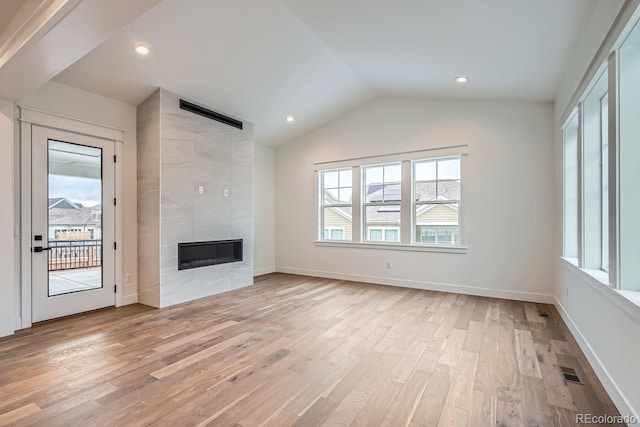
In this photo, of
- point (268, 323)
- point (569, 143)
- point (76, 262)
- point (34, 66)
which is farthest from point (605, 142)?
point (76, 262)

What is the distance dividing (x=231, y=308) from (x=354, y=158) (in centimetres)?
355

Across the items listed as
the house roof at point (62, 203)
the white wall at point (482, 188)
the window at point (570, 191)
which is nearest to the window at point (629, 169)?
the window at point (570, 191)

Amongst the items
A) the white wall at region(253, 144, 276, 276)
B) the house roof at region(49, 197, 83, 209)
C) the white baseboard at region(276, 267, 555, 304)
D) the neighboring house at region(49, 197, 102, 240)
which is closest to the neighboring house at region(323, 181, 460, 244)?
the white baseboard at region(276, 267, 555, 304)

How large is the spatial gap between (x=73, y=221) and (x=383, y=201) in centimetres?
472

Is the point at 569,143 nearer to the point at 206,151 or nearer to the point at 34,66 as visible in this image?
the point at 206,151

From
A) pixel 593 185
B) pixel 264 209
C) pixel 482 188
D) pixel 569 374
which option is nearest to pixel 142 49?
pixel 264 209

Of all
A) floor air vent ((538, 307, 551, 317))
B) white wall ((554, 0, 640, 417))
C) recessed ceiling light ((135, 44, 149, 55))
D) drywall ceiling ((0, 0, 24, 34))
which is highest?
recessed ceiling light ((135, 44, 149, 55))

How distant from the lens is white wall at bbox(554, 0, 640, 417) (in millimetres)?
1874

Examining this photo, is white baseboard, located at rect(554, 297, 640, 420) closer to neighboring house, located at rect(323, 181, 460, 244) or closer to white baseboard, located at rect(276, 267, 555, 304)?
white baseboard, located at rect(276, 267, 555, 304)

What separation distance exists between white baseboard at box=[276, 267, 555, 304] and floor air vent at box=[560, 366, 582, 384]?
228 cm

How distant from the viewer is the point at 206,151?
496 centimetres

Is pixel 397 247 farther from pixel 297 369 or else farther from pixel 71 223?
pixel 71 223

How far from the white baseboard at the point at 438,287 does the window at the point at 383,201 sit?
29.7 inches

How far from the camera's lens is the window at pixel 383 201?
5.87 m
